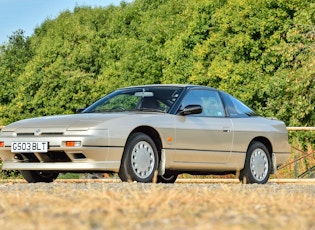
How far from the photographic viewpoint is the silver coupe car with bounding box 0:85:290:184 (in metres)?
11.0

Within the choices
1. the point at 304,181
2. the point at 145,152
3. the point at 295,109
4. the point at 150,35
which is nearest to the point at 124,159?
the point at 145,152

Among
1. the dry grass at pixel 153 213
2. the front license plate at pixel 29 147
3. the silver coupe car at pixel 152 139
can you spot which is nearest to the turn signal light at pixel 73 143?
the silver coupe car at pixel 152 139

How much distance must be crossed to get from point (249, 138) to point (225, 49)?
40.2m

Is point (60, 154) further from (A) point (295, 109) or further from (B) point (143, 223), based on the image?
(A) point (295, 109)

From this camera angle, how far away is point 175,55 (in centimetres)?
5684

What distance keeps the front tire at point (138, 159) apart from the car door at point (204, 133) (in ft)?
1.97

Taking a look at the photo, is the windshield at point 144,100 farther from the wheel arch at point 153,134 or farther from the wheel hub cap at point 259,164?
the wheel hub cap at point 259,164

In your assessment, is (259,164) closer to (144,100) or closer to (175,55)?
(144,100)

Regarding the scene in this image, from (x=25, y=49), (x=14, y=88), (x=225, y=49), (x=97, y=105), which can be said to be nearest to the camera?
(x=97, y=105)

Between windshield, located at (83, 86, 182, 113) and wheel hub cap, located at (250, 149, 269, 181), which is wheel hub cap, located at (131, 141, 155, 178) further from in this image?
wheel hub cap, located at (250, 149, 269, 181)

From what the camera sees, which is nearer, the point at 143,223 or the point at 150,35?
the point at 143,223

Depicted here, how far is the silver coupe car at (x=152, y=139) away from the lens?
11.0m

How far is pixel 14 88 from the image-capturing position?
3179 inches

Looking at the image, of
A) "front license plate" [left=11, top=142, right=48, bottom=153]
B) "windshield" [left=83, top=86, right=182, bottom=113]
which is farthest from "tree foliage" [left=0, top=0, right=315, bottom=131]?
"front license plate" [left=11, top=142, right=48, bottom=153]
